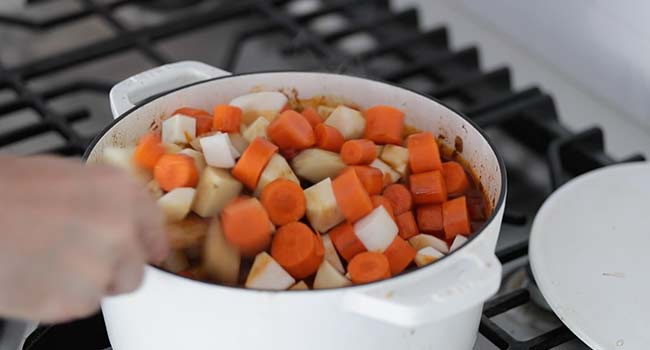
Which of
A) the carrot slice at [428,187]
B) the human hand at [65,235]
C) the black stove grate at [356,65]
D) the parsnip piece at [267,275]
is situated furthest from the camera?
the black stove grate at [356,65]

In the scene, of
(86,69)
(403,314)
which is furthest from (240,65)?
(403,314)

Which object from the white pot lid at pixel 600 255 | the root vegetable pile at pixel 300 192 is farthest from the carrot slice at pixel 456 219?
the white pot lid at pixel 600 255

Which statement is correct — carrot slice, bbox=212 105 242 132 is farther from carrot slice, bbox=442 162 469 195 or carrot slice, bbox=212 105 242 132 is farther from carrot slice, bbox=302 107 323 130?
carrot slice, bbox=442 162 469 195

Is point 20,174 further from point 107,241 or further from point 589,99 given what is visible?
point 589,99

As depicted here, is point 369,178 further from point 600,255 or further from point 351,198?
point 600,255

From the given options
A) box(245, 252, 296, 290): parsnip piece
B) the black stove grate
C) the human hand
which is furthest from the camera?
the black stove grate

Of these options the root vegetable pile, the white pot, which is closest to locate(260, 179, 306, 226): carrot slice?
the root vegetable pile

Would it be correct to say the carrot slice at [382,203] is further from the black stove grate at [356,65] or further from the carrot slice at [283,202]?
the black stove grate at [356,65]
